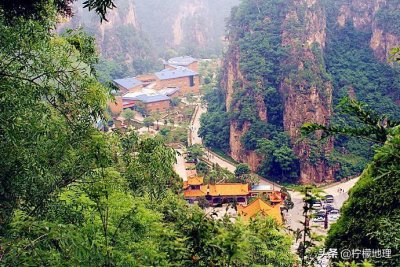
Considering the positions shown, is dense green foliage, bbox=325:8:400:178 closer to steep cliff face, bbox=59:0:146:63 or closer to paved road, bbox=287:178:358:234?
paved road, bbox=287:178:358:234

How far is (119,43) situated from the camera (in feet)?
233

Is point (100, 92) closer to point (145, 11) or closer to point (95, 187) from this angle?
point (95, 187)

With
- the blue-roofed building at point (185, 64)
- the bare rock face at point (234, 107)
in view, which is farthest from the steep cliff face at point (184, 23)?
the bare rock face at point (234, 107)

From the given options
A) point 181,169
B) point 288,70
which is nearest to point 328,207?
point 181,169

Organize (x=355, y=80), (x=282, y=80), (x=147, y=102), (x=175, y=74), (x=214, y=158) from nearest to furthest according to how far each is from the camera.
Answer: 1. (x=214, y=158)
2. (x=282, y=80)
3. (x=355, y=80)
4. (x=147, y=102)
5. (x=175, y=74)

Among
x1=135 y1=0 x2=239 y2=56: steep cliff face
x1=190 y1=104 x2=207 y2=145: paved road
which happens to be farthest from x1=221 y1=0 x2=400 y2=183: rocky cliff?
x1=135 y1=0 x2=239 y2=56: steep cliff face

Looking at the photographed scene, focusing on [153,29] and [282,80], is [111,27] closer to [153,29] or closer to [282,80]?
[153,29]

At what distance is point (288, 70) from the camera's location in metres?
35.1

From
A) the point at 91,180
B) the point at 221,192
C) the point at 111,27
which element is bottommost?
the point at 221,192

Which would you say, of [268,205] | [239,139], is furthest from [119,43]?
[268,205]

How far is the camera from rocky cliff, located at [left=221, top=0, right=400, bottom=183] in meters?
32.6

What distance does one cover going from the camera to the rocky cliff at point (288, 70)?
1284 inches

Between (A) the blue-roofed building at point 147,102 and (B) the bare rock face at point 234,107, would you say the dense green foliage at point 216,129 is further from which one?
(A) the blue-roofed building at point 147,102

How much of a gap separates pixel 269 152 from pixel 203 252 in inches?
1077
